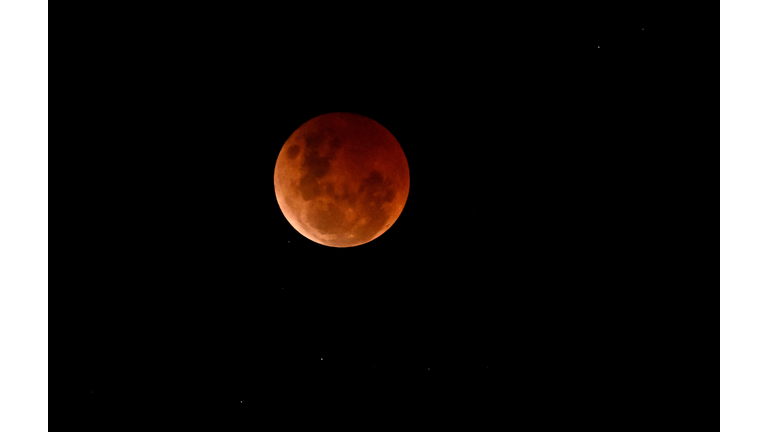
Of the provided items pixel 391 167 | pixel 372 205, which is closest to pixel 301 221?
pixel 372 205

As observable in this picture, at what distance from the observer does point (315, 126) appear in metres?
3.53

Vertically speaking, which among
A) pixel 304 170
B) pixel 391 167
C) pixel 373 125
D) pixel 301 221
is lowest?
pixel 301 221

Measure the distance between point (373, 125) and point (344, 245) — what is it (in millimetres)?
1068

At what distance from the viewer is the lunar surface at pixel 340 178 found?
3357 mm

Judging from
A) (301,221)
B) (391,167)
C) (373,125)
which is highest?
(373,125)

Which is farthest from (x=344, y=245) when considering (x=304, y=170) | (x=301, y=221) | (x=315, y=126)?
(x=315, y=126)

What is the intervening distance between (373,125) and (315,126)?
19.3 inches

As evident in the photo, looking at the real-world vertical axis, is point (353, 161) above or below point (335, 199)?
above

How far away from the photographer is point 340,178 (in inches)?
131

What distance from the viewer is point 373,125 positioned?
3.64m

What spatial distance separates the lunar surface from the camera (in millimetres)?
3357

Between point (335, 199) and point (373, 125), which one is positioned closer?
point (335, 199)

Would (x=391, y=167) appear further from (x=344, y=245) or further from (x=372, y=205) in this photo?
(x=344, y=245)

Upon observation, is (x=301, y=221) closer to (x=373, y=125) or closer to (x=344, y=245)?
(x=344, y=245)
